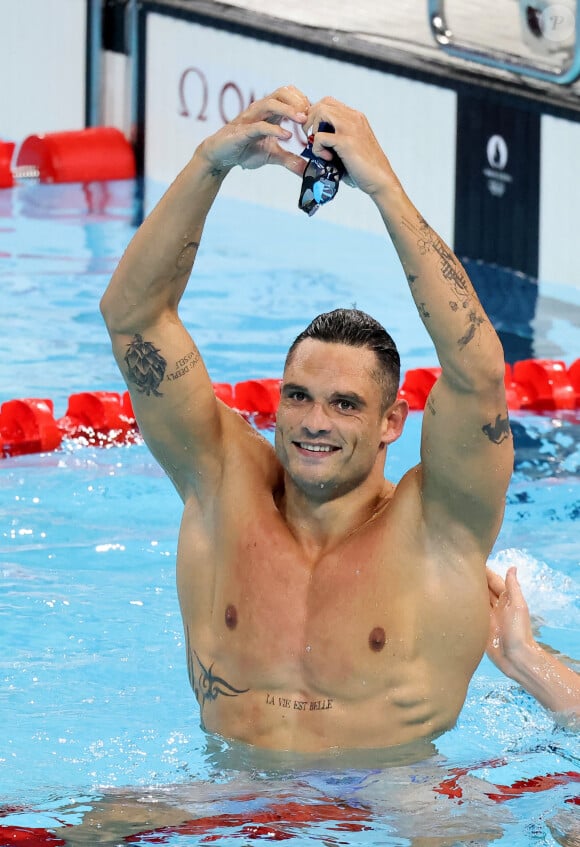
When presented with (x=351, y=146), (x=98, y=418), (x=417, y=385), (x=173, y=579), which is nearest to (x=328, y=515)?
(x=351, y=146)

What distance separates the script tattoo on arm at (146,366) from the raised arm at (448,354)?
1.96 feet

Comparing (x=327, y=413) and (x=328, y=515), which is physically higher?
(x=327, y=413)

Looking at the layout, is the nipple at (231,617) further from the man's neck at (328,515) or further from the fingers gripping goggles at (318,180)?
the fingers gripping goggles at (318,180)

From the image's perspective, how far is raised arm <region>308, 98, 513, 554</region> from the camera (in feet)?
10.1

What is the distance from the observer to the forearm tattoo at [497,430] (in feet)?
10.6

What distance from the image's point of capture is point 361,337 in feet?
11.2

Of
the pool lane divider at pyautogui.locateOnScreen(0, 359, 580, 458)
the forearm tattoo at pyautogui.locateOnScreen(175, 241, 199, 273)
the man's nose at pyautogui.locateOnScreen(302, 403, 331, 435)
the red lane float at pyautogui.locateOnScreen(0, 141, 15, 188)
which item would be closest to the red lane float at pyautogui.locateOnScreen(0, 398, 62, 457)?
the pool lane divider at pyautogui.locateOnScreen(0, 359, 580, 458)

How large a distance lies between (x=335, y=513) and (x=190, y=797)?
0.71 metres

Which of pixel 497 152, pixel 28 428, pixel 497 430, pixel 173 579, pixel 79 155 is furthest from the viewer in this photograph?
pixel 79 155

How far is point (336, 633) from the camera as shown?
3.46 metres

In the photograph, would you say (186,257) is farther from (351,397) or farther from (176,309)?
(351,397)

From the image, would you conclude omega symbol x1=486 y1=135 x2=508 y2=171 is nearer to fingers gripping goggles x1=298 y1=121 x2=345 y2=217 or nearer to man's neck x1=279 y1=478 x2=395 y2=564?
man's neck x1=279 y1=478 x2=395 y2=564

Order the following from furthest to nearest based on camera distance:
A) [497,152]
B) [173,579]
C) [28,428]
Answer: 1. [497,152]
2. [28,428]
3. [173,579]

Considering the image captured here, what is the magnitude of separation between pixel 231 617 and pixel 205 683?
18 centimetres
